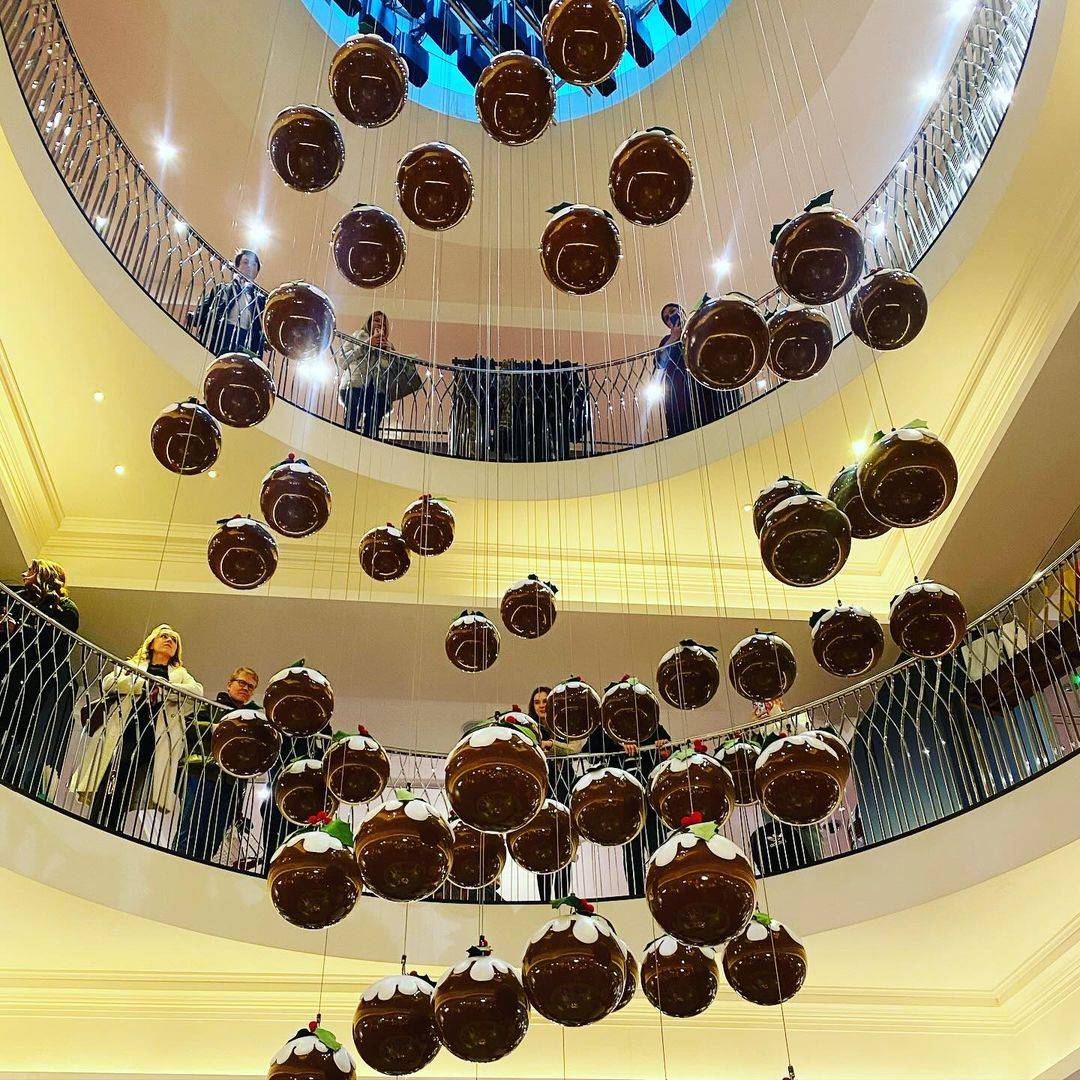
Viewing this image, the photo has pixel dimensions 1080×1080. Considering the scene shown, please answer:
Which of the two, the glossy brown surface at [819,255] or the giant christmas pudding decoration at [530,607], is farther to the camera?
the giant christmas pudding decoration at [530,607]

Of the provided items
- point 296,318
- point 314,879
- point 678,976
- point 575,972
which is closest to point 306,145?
point 296,318

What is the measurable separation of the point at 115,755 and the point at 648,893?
5.26 metres

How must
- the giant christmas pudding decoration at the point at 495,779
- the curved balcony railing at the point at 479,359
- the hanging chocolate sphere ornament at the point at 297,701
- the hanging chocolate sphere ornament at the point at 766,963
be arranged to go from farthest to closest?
the curved balcony railing at the point at 479,359, the hanging chocolate sphere ornament at the point at 297,701, the hanging chocolate sphere ornament at the point at 766,963, the giant christmas pudding decoration at the point at 495,779

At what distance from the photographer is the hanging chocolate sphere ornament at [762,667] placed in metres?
5.20

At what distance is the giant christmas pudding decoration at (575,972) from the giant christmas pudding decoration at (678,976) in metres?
0.52

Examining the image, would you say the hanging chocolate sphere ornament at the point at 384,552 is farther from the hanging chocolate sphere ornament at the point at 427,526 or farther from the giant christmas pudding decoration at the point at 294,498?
the giant christmas pudding decoration at the point at 294,498

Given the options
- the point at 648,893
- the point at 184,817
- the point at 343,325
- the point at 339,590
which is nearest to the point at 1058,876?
the point at 648,893

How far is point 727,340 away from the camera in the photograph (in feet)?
14.5

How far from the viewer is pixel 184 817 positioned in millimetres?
8414

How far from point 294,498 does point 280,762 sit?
15.8 ft

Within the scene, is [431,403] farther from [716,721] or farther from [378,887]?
[378,887]

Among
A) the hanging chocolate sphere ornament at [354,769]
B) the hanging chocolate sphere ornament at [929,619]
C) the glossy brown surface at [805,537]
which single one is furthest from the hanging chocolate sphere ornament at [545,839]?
the hanging chocolate sphere ornament at [929,619]

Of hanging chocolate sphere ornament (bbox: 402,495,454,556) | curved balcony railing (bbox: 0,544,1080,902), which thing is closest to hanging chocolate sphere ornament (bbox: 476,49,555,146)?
hanging chocolate sphere ornament (bbox: 402,495,454,556)

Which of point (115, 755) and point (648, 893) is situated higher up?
point (115, 755)
